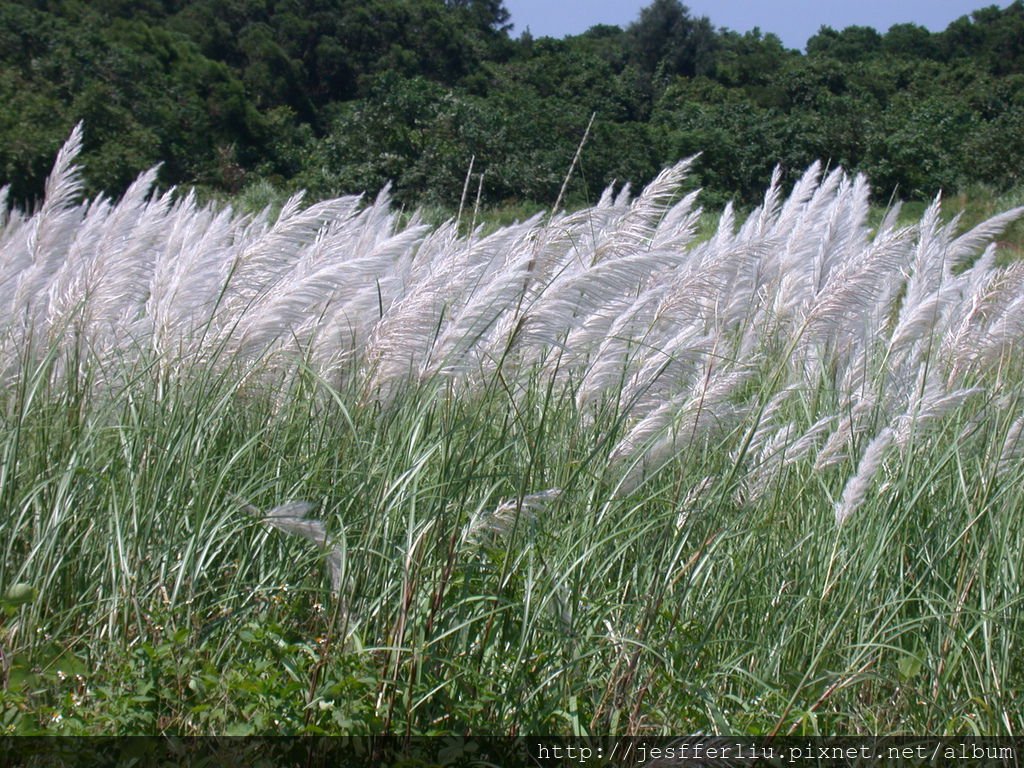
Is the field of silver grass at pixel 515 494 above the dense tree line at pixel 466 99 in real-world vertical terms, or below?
below

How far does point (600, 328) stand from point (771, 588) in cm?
75

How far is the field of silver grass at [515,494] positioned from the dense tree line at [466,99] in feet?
20.3

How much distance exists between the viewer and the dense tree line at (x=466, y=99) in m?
16.5

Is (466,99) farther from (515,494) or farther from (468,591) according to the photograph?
(468,591)

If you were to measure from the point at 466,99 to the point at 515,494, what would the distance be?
18.4 metres

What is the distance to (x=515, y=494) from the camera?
8.01 ft

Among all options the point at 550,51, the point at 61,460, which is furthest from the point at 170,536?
the point at 550,51

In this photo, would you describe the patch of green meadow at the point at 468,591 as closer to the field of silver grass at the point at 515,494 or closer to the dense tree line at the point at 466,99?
the field of silver grass at the point at 515,494

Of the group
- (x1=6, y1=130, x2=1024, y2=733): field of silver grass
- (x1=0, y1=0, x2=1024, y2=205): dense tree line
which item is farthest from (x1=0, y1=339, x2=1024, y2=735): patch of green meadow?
(x1=0, y1=0, x2=1024, y2=205): dense tree line

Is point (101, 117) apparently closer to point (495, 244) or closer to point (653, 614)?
point (495, 244)

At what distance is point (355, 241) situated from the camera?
4.05m

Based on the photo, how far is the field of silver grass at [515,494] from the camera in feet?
6.94

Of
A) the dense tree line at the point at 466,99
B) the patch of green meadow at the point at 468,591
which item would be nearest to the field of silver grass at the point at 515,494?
the patch of green meadow at the point at 468,591

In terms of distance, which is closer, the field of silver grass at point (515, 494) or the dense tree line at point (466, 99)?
the field of silver grass at point (515, 494)
